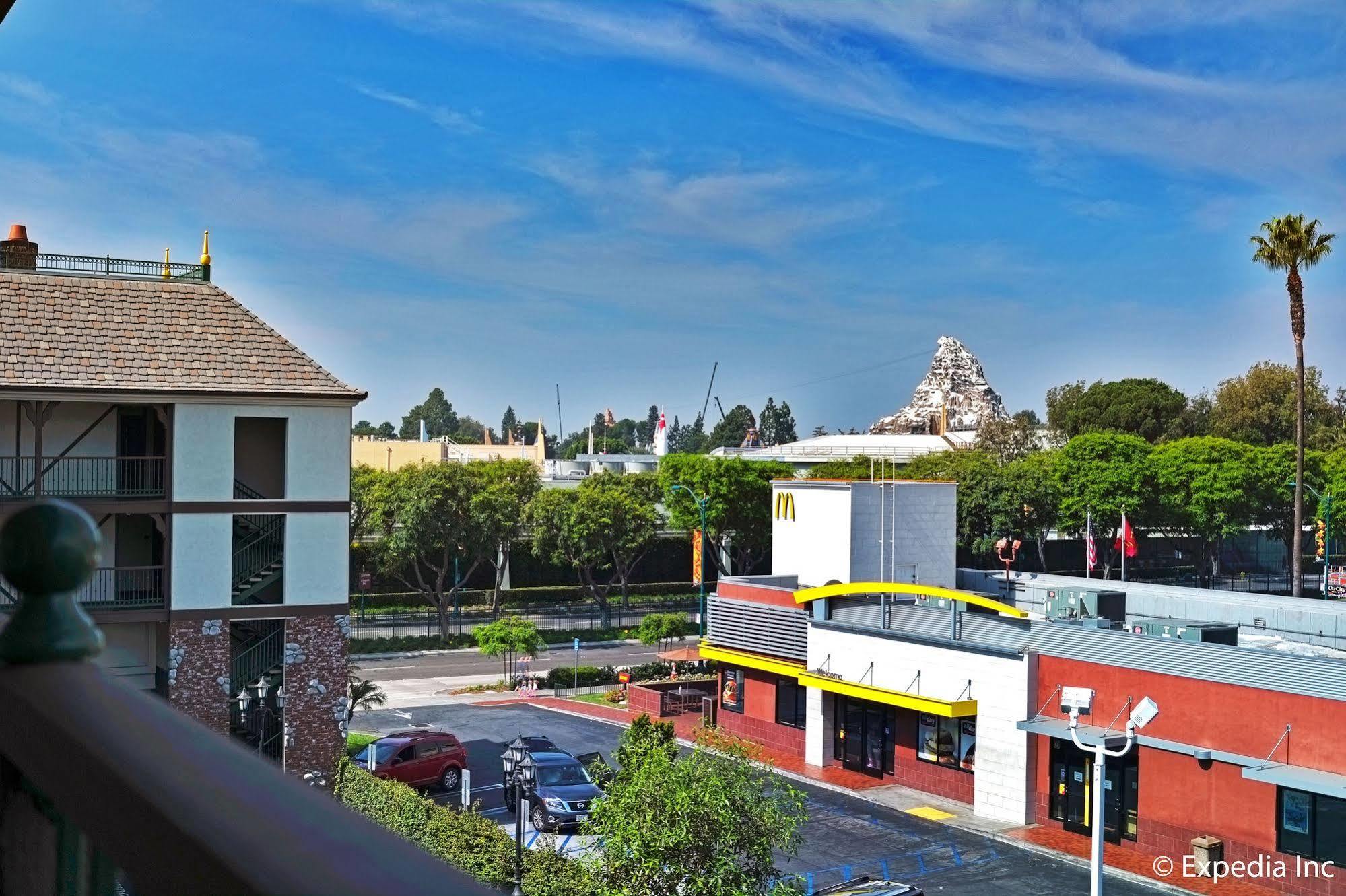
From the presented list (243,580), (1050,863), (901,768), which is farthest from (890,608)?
(243,580)

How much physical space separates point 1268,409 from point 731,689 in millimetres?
82632

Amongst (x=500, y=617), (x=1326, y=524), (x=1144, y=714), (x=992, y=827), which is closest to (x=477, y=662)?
(x=500, y=617)

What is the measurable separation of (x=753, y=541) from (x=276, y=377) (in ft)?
152

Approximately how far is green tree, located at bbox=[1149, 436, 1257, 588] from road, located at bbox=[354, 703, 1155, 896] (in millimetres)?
50407

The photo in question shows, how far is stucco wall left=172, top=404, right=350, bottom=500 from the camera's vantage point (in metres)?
24.2

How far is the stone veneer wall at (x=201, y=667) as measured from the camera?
2420 cm

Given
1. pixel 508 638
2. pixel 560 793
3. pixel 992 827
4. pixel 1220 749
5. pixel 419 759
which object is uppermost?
pixel 1220 749

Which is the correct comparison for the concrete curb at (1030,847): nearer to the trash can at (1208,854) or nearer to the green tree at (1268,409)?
the trash can at (1208,854)

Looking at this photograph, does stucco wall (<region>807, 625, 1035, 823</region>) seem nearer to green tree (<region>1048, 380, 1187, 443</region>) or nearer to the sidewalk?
the sidewalk

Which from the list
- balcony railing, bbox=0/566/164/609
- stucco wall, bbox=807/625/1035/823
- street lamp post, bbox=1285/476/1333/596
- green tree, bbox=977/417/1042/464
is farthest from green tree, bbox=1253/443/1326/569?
balcony railing, bbox=0/566/164/609

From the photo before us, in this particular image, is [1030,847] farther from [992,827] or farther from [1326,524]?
[1326,524]

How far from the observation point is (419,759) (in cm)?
3031

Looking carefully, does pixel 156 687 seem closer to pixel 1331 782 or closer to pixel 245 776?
pixel 1331 782

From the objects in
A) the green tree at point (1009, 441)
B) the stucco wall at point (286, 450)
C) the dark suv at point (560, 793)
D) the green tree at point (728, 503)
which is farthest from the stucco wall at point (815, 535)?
the green tree at point (1009, 441)
